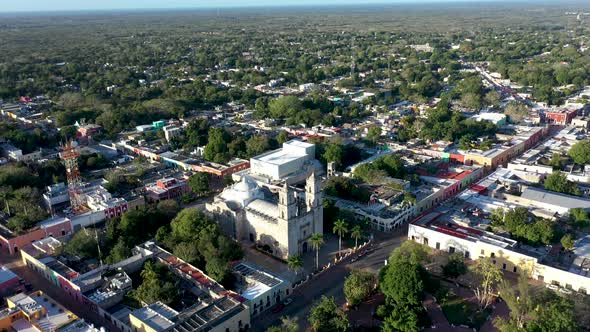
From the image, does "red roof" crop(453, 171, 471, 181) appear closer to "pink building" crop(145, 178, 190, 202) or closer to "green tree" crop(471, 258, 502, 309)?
"green tree" crop(471, 258, 502, 309)

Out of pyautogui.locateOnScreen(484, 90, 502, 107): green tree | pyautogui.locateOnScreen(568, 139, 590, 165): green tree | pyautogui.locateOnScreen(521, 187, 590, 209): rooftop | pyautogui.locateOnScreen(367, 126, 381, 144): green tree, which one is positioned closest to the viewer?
pyautogui.locateOnScreen(521, 187, 590, 209): rooftop

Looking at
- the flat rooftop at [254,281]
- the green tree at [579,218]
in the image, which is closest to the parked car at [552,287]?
the green tree at [579,218]

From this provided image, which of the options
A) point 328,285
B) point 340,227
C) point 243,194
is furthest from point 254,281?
point 243,194

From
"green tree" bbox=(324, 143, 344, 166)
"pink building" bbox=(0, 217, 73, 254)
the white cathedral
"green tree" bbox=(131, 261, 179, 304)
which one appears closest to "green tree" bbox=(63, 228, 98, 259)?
"pink building" bbox=(0, 217, 73, 254)

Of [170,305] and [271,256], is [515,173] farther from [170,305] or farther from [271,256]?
[170,305]

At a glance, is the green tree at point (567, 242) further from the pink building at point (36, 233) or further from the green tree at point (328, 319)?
the pink building at point (36, 233)
